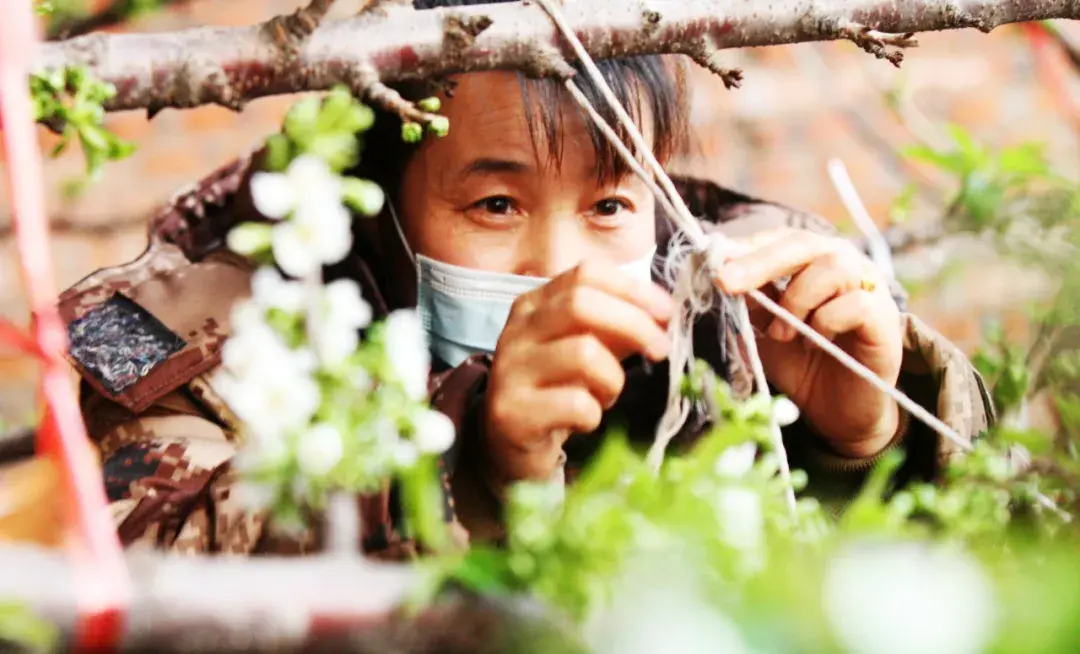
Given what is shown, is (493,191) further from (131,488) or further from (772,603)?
(772,603)

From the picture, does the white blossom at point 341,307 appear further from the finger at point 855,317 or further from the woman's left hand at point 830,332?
the finger at point 855,317

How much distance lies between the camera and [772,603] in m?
0.30

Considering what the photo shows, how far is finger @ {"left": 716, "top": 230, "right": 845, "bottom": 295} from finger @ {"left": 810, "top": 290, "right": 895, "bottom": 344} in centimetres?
4

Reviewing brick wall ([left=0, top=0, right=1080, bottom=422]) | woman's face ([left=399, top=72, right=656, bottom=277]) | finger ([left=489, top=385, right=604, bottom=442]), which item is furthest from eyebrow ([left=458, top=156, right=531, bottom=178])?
brick wall ([left=0, top=0, right=1080, bottom=422])

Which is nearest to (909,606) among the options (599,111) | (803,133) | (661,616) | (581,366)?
(661,616)

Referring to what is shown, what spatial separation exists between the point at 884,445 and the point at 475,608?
54cm

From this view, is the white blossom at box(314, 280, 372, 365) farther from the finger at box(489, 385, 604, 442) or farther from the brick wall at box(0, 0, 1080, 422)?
the brick wall at box(0, 0, 1080, 422)

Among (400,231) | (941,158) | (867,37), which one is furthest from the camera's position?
(941,158)

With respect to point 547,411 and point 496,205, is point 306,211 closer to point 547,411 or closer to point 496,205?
point 547,411

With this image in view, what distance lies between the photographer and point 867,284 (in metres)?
0.71

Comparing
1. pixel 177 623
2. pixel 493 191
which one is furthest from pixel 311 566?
pixel 493 191

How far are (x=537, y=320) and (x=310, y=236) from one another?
283mm

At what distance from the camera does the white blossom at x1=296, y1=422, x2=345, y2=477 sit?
34 cm

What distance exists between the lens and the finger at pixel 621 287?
0.60 meters
